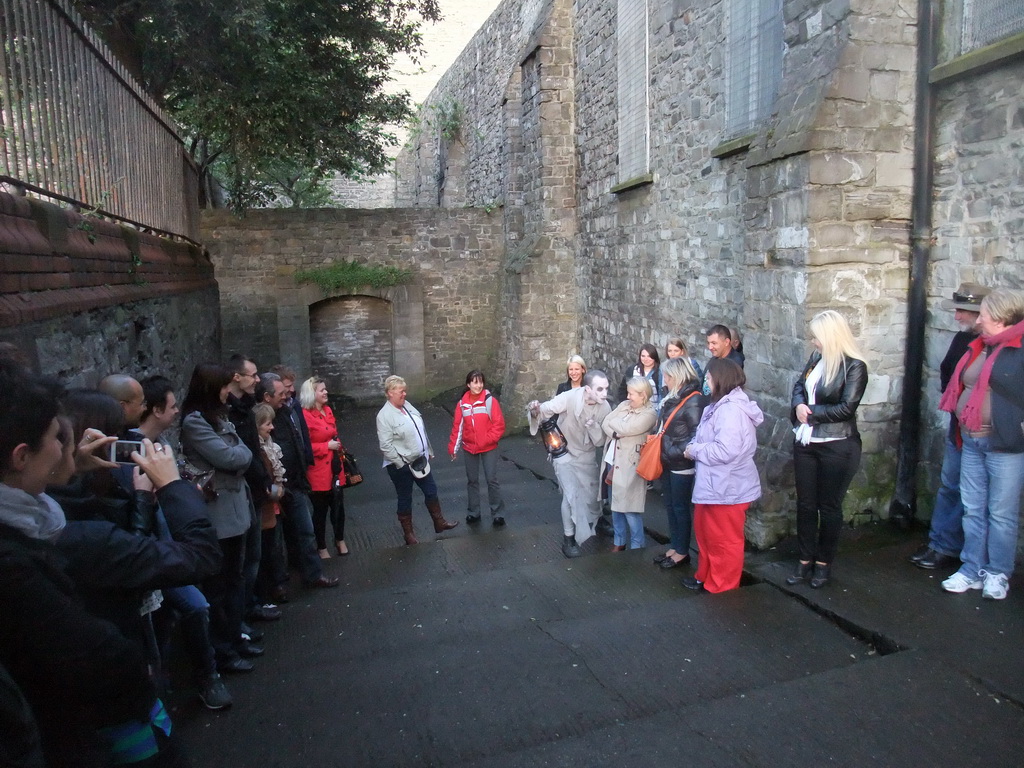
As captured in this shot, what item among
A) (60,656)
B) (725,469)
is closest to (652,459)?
(725,469)

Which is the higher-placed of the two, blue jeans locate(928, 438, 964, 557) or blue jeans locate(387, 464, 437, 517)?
blue jeans locate(928, 438, 964, 557)

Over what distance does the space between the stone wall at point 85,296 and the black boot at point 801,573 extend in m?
4.11

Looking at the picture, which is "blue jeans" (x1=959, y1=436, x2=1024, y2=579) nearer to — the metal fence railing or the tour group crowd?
the tour group crowd

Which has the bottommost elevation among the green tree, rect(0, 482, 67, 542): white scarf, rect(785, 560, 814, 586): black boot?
rect(785, 560, 814, 586): black boot

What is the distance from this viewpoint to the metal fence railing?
398cm

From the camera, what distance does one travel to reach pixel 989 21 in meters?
4.50

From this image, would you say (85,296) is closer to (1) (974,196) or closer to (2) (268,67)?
(1) (974,196)

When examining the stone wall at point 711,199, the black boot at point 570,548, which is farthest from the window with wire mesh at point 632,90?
the black boot at point 570,548

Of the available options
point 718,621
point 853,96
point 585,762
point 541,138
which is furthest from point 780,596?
point 541,138

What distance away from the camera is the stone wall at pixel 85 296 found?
3.45 metres

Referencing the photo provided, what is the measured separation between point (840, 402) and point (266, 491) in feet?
10.9

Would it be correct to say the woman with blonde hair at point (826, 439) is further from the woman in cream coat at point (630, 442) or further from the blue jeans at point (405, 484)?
the blue jeans at point (405, 484)

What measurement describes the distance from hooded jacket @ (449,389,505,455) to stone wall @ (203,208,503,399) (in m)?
7.83

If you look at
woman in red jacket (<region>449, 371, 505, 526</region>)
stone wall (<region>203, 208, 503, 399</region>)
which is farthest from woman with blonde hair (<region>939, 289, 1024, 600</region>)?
stone wall (<region>203, 208, 503, 399</region>)
